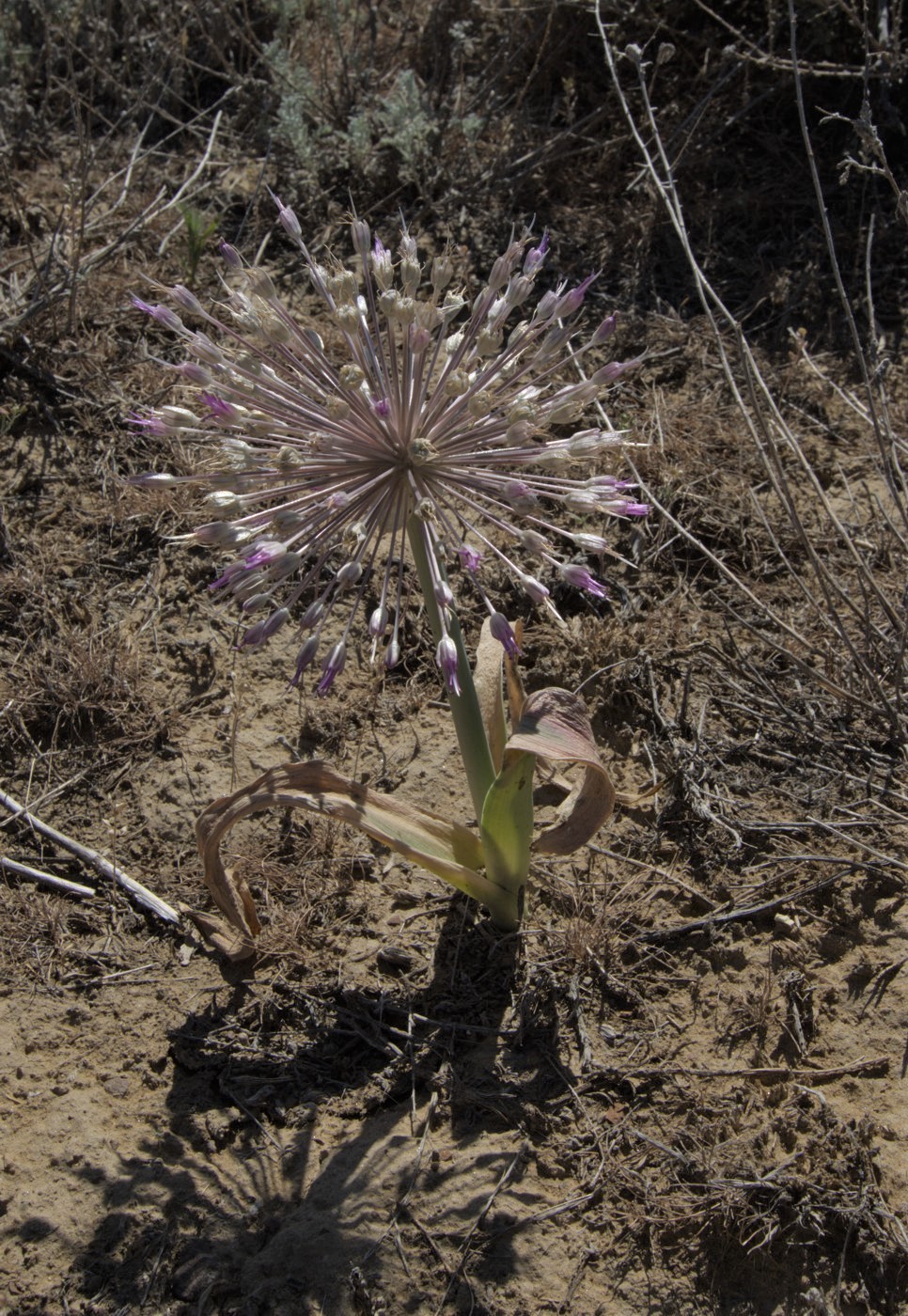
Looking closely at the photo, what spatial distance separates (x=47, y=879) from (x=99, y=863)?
6.2 inches

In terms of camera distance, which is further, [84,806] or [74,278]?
[74,278]

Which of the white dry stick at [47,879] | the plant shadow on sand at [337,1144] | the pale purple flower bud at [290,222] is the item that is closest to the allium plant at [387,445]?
the pale purple flower bud at [290,222]

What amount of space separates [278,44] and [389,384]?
12.0 ft

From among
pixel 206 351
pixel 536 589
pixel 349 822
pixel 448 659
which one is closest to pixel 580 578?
pixel 536 589

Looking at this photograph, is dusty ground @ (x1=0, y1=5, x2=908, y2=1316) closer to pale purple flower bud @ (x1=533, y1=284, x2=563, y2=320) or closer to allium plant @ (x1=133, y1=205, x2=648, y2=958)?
allium plant @ (x1=133, y1=205, x2=648, y2=958)

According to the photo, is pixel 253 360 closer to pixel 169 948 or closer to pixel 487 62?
pixel 169 948

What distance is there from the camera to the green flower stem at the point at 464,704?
265 cm

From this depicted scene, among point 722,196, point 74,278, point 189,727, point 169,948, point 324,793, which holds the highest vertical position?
point 74,278

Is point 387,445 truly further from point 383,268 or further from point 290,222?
point 290,222

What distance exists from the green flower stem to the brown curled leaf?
17 centimetres

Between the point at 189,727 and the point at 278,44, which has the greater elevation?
the point at 278,44

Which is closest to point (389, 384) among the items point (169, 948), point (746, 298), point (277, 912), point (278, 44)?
point (277, 912)

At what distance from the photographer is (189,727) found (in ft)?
12.4

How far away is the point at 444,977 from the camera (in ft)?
10.4
